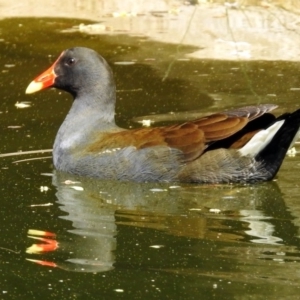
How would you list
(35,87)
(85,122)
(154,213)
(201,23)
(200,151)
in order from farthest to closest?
(201,23) < (35,87) < (85,122) < (200,151) < (154,213)

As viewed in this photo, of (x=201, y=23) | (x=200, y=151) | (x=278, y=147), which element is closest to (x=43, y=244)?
(x=200, y=151)

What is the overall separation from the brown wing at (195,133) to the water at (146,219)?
30 centimetres

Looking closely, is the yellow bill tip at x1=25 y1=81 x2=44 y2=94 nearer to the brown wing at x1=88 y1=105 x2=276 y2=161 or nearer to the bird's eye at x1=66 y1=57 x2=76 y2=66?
the bird's eye at x1=66 y1=57 x2=76 y2=66

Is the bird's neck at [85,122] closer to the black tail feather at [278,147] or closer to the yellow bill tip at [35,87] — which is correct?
the yellow bill tip at [35,87]

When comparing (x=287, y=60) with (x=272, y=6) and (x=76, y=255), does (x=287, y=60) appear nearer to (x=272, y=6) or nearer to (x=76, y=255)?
(x=272, y=6)

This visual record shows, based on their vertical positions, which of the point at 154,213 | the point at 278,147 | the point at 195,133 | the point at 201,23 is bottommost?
the point at 201,23

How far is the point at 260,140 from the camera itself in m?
9.02

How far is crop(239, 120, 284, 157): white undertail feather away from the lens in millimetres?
9008

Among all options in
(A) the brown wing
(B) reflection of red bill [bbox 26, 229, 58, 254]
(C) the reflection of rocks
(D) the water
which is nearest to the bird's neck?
(D) the water

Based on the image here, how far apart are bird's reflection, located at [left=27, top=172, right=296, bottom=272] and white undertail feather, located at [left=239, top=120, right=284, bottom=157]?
28 centimetres

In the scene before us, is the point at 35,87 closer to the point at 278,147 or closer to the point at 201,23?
the point at 278,147

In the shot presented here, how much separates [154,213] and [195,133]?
3.32 ft

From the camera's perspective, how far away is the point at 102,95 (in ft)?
31.7

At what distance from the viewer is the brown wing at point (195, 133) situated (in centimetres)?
889
